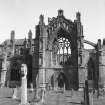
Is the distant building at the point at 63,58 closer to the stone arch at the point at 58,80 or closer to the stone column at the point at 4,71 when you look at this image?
the stone arch at the point at 58,80

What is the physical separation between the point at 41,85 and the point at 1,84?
11.0 meters

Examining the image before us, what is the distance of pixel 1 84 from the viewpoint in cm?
4591

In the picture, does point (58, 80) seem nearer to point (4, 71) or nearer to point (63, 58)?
point (63, 58)

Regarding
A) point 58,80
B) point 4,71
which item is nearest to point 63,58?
point 58,80

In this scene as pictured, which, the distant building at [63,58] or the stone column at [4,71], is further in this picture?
the stone column at [4,71]

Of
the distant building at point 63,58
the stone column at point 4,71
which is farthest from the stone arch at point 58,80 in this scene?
the stone column at point 4,71

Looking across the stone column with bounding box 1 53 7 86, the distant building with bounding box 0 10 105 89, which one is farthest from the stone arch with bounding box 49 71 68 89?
the stone column with bounding box 1 53 7 86

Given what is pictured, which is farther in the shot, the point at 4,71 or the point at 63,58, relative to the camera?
the point at 4,71

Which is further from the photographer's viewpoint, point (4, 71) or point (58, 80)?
point (4, 71)

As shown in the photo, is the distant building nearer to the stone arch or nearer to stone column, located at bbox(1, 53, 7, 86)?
the stone arch

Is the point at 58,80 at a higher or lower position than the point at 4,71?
lower

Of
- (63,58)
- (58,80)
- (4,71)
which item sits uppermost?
(63,58)

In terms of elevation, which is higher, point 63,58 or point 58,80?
point 63,58

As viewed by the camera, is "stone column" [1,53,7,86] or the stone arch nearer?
the stone arch
